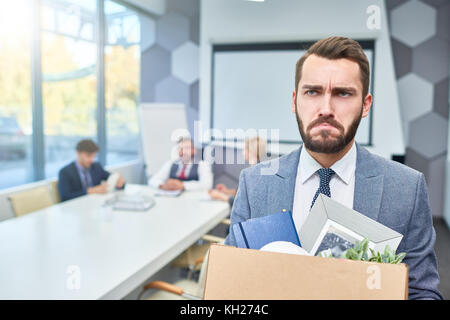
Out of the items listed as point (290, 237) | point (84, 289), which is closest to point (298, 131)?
point (290, 237)

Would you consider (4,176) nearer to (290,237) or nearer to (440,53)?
(290,237)

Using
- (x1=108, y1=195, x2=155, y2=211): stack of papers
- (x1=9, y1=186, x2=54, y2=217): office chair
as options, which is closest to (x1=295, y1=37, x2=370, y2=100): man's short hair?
(x1=108, y1=195, x2=155, y2=211): stack of papers

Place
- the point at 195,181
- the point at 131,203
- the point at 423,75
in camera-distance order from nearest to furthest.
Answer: the point at 131,203
the point at 195,181
the point at 423,75

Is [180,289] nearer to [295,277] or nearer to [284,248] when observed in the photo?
[284,248]

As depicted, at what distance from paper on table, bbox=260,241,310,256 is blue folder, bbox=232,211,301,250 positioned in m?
0.03

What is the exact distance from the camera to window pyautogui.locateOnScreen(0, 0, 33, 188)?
3.73m

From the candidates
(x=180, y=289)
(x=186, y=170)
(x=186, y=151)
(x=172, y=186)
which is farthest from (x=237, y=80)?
(x=180, y=289)

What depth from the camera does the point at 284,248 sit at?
67 cm

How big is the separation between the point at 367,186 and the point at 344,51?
0.30m

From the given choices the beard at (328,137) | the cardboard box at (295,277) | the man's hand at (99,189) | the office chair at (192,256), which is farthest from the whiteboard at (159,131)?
the cardboard box at (295,277)

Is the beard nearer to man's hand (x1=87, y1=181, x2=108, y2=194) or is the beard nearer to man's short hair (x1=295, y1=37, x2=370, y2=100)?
man's short hair (x1=295, y1=37, x2=370, y2=100)

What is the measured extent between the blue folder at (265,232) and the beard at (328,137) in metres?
0.14

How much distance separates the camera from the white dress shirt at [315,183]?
2.93 feet
